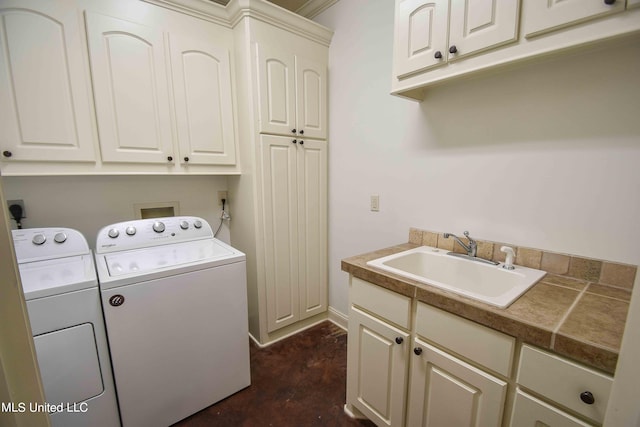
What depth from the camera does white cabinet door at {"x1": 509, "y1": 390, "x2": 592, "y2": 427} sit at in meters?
0.73

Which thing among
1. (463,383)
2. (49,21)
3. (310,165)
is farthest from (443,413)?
(49,21)

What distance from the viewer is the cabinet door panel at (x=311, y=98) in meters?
1.93

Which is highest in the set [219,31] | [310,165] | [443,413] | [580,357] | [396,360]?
[219,31]

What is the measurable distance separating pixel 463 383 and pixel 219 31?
2.31m

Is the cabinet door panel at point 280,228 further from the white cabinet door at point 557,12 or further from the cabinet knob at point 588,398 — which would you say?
the cabinet knob at point 588,398

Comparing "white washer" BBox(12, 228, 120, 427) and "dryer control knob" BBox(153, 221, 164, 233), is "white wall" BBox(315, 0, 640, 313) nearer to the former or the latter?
"dryer control knob" BBox(153, 221, 164, 233)

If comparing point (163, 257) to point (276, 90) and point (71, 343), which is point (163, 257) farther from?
point (276, 90)

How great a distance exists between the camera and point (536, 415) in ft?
2.56

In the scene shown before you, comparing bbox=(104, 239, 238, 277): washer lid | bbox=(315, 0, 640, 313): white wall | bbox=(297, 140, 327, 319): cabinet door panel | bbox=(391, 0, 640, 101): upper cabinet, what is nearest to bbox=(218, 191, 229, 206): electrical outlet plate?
bbox=(104, 239, 238, 277): washer lid

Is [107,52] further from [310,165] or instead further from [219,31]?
[310,165]

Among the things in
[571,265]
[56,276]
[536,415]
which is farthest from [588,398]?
[56,276]

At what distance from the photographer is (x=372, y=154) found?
73.8 inches

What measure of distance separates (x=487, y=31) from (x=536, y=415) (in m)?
1.29

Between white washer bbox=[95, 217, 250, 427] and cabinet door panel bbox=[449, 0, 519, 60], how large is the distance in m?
1.44
